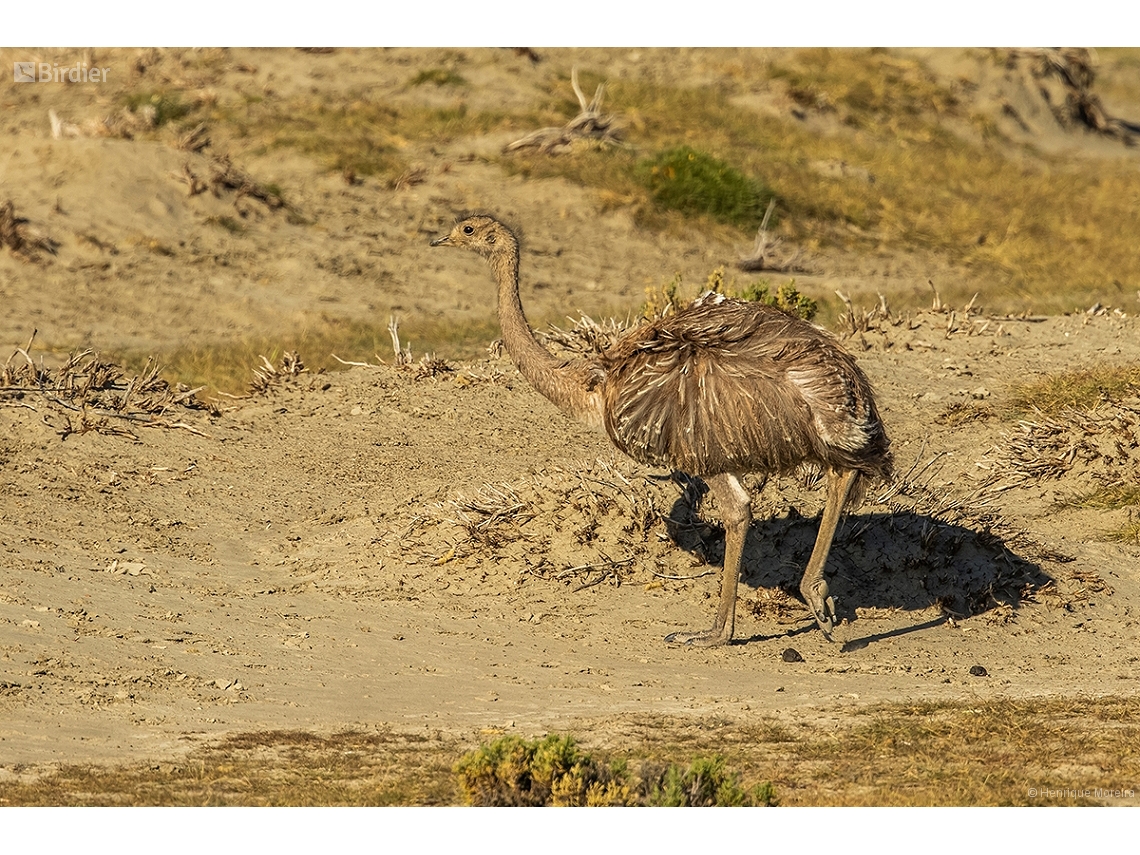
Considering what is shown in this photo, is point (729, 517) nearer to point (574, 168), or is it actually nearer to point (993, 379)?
point (993, 379)

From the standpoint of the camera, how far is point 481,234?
9.74m

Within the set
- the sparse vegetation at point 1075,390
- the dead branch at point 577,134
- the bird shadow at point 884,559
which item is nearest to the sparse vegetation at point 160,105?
the dead branch at point 577,134

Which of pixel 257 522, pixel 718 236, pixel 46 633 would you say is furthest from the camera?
pixel 718 236

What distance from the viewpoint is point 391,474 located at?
11.8 meters

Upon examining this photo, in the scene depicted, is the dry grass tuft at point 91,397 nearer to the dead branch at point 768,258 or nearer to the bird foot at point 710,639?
the bird foot at point 710,639

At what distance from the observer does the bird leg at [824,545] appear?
344 inches

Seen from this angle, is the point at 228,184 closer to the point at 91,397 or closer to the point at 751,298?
the point at 91,397

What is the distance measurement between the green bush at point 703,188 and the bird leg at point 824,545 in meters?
11.6

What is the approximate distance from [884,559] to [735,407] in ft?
6.77

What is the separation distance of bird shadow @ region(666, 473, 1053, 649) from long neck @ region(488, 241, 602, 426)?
4.62 ft

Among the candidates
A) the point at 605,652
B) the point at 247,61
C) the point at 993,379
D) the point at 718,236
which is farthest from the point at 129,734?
the point at 247,61

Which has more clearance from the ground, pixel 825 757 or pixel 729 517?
pixel 729 517

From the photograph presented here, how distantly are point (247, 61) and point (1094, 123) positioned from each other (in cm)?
1592

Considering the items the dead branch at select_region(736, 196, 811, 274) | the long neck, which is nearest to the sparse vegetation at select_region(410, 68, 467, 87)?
the dead branch at select_region(736, 196, 811, 274)
